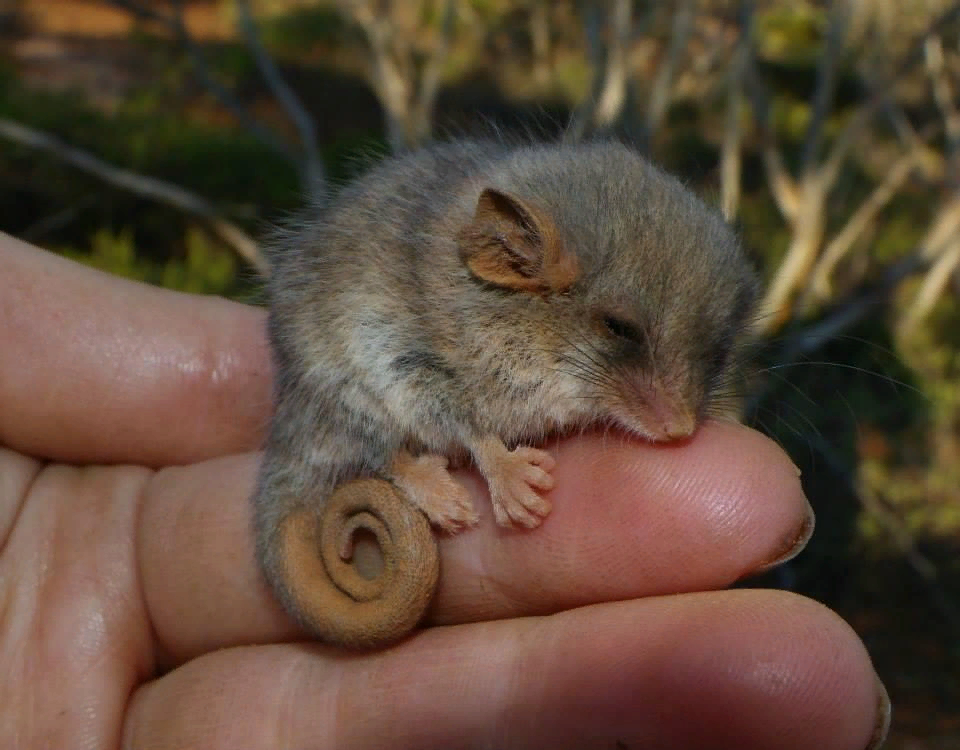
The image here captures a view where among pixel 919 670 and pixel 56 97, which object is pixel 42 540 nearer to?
pixel 919 670

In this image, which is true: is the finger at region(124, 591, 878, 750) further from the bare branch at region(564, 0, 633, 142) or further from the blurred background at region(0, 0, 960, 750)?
the bare branch at region(564, 0, 633, 142)

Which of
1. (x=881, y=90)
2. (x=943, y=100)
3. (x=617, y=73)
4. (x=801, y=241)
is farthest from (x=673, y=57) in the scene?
(x=943, y=100)

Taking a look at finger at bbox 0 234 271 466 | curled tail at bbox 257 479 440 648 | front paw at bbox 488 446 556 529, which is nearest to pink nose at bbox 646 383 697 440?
front paw at bbox 488 446 556 529

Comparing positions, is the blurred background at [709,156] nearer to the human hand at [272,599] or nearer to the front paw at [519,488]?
the human hand at [272,599]

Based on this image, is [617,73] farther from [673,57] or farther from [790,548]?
[790,548]

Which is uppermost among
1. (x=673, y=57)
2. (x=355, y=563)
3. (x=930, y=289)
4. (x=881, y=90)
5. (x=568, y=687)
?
(x=881, y=90)

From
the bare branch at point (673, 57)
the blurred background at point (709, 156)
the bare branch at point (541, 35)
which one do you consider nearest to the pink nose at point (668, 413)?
the blurred background at point (709, 156)

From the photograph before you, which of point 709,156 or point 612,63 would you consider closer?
point 612,63
